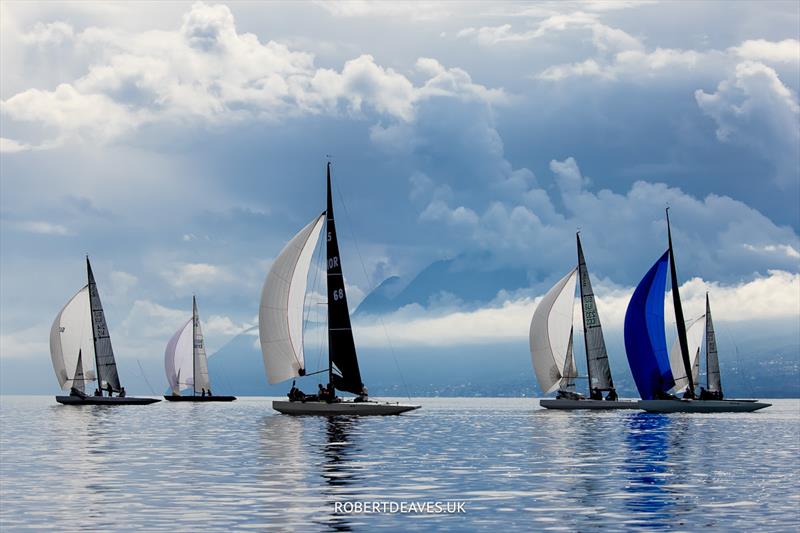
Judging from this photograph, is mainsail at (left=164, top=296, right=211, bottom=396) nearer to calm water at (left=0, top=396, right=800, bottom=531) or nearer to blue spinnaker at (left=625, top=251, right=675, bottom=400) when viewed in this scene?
blue spinnaker at (left=625, top=251, right=675, bottom=400)

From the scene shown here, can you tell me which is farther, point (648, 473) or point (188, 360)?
point (188, 360)

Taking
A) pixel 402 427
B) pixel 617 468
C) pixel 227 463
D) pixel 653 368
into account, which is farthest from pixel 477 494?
pixel 653 368

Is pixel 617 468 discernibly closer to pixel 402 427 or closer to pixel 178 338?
pixel 402 427

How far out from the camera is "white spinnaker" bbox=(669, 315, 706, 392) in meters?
113

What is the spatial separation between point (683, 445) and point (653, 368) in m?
44.1

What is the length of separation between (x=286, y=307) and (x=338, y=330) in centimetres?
423

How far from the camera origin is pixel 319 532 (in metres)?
29.3

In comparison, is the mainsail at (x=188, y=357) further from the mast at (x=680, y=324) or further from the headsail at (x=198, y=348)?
the mast at (x=680, y=324)

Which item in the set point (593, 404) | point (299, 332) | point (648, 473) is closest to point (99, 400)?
point (299, 332)

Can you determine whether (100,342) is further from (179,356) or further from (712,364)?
(712,364)

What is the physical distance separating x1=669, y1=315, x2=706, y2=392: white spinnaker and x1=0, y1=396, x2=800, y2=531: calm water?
37688 millimetres

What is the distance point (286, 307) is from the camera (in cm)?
8625

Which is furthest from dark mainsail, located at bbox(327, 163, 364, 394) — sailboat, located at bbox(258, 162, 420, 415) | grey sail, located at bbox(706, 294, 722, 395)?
grey sail, located at bbox(706, 294, 722, 395)

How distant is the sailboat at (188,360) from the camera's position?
516 ft
